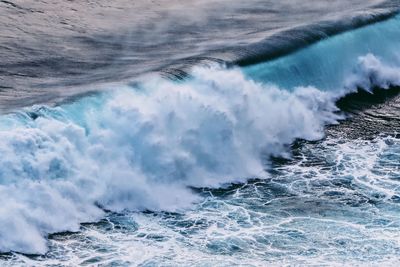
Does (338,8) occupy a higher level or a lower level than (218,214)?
higher

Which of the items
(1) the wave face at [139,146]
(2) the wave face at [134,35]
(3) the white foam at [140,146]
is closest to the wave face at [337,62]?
(2) the wave face at [134,35]

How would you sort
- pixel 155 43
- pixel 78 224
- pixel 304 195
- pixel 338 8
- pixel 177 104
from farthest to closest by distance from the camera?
pixel 338 8, pixel 155 43, pixel 177 104, pixel 304 195, pixel 78 224

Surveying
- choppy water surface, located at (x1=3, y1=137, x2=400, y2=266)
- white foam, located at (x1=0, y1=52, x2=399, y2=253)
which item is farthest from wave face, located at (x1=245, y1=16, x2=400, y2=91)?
choppy water surface, located at (x1=3, y1=137, x2=400, y2=266)

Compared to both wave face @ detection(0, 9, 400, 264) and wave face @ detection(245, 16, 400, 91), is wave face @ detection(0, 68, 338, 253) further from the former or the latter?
wave face @ detection(245, 16, 400, 91)

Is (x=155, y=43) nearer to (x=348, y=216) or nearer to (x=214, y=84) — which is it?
(x=214, y=84)

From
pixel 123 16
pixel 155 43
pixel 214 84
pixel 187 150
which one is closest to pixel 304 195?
pixel 187 150

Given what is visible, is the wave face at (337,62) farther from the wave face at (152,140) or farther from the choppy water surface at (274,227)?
the choppy water surface at (274,227)

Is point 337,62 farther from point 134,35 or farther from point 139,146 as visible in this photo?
point 139,146

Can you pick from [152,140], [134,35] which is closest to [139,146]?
[152,140]
